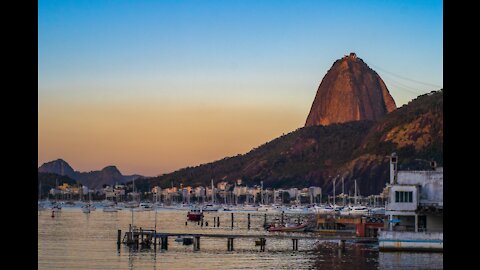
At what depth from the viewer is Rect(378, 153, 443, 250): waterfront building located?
2005 inches

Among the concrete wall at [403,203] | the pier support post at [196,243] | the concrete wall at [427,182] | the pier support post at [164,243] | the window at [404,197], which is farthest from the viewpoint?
the pier support post at [196,243]

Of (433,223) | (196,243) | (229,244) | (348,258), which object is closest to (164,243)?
(196,243)

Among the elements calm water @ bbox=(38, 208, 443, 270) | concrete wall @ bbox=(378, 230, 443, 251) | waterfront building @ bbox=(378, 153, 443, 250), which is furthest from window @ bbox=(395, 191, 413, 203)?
calm water @ bbox=(38, 208, 443, 270)

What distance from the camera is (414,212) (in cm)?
5234

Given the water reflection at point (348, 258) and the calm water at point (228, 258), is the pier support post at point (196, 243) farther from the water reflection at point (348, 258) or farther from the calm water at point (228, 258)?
the water reflection at point (348, 258)

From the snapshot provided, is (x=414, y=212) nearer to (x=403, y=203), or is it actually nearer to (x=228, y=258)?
(x=403, y=203)

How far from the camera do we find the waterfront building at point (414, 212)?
50938 millimetres

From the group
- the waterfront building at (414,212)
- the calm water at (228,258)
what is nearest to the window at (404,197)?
the waterfront building at (414,212)

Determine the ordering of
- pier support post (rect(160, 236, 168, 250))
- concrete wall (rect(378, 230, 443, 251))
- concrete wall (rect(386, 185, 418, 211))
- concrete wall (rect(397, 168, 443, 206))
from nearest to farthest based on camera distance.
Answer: concrete wall (rect(378, 230, 443, 251)) < concrete wall (rect(386, 185, 418, 211)) < concrete wall (rect(397, 168, 443, 206)) < pier support post (rect(160, 236, 168, 250))

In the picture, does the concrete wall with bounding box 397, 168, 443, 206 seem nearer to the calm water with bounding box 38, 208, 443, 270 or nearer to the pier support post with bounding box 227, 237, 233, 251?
the calm water with bounding box 38, 208, 443, 270
